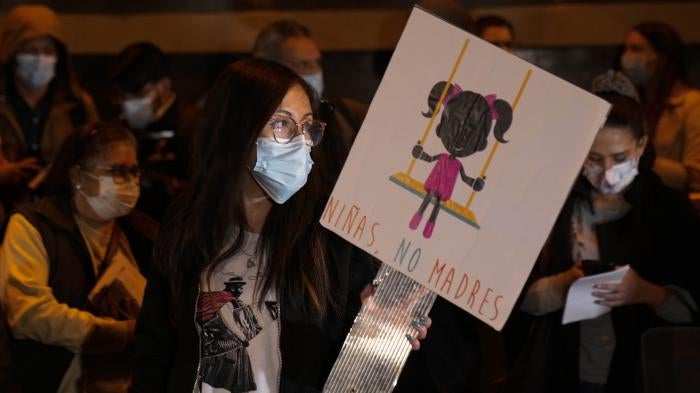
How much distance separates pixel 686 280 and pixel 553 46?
2914 millimetres

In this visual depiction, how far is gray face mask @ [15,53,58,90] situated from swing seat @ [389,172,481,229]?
3.47 meters

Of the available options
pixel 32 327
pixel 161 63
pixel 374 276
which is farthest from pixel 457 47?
pixel 161 63

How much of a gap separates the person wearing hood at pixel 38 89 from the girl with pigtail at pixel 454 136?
3.19 metres

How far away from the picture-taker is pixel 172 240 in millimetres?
3256

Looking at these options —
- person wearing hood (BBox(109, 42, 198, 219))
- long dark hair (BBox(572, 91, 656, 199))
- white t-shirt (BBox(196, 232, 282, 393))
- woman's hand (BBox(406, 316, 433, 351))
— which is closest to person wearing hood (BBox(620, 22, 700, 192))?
long dark hair (BBox(572, 91, 656, 199))

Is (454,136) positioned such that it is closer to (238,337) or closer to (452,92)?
(452,92)

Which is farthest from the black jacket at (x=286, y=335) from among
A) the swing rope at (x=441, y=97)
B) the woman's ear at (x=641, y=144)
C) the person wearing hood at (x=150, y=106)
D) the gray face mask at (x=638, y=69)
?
the gray face mask at (x=638, y=69)

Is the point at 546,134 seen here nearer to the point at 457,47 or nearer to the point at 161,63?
the point at 457,47

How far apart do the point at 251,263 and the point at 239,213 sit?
0.15 meters

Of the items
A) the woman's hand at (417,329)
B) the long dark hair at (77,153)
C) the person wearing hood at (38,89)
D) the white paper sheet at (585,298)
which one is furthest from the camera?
the person wearing hood at (38,89)

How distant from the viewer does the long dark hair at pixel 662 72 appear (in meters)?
5.52

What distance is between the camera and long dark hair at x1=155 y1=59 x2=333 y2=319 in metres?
3.14

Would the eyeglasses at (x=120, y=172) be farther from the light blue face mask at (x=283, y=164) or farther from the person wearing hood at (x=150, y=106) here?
the light blue face mask at (x=283, y=164)

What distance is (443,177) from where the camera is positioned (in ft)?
9.50
